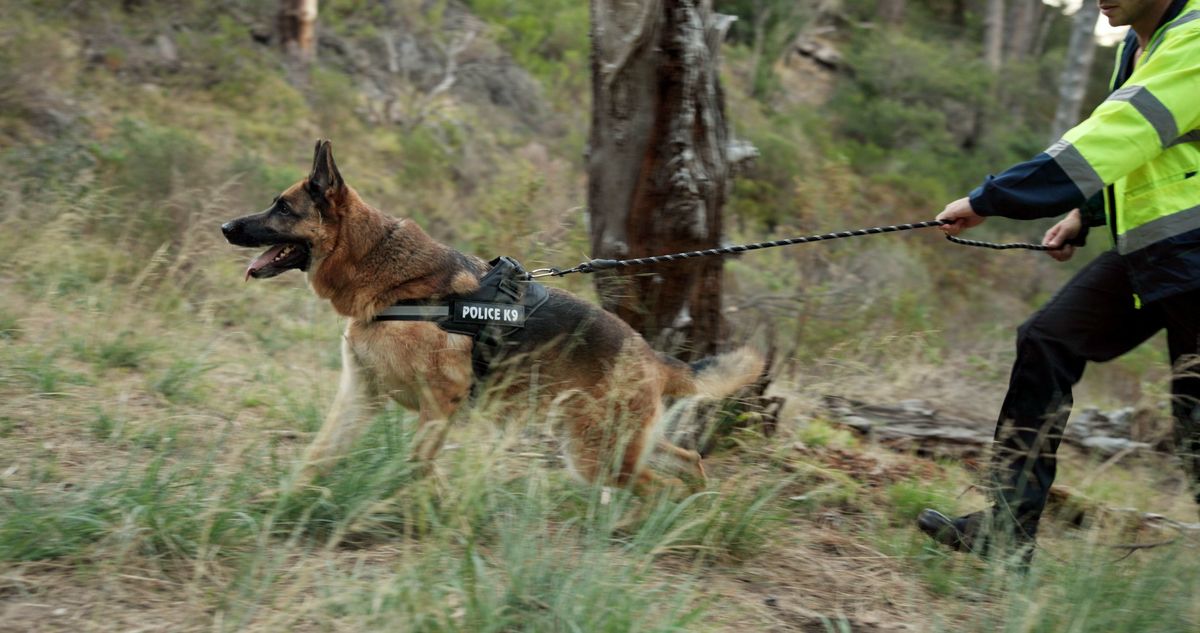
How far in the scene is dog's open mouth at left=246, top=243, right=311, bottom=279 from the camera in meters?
4.15

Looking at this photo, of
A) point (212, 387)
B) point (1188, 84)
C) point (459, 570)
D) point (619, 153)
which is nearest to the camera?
point (459, 570)

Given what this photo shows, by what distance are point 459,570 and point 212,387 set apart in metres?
2.79

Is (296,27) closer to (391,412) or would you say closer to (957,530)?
(391,412)

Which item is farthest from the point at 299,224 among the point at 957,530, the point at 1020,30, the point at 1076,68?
the point at 1020,30

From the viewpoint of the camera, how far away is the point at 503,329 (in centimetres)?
412

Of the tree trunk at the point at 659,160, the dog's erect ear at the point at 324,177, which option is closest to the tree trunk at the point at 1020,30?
the tree trunk at the point at 659,160

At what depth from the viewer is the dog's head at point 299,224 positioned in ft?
13.5

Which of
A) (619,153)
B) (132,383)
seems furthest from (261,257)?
(619,153)

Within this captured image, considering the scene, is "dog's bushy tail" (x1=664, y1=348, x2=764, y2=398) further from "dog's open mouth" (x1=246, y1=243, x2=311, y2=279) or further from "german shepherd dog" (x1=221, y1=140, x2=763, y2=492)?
"dog's open mouth" (x1=246, y1=243, x2=311, y2=279)

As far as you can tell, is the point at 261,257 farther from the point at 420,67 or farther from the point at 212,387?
the point at 420,67

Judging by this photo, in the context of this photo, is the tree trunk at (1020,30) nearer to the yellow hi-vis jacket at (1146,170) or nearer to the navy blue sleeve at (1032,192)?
the yellow hi-vis jacket at (1146,170)

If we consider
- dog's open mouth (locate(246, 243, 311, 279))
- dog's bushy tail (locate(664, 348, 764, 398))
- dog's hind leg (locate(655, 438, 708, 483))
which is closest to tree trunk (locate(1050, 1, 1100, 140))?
dog's bushy tail (locate(664, 348, 764, 398))

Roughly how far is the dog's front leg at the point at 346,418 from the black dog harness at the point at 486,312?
271 mm

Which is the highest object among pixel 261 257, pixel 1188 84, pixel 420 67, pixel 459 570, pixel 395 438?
pixel 420 67
